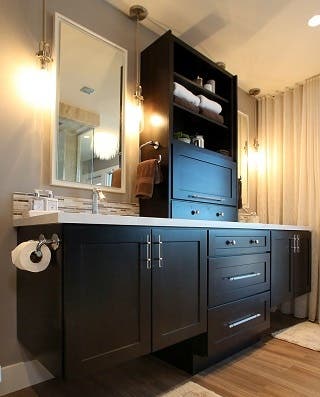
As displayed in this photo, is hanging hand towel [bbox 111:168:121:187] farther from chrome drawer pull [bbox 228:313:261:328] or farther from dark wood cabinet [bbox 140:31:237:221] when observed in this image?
chrome drawer pull [bbox 228:313:261:328]

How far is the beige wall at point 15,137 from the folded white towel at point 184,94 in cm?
83

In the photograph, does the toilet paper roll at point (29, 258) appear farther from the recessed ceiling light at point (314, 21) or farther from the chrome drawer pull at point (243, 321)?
the recessed ceiling light at point (314, 21)

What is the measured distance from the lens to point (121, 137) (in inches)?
81.3

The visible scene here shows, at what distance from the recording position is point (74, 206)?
1.78 m

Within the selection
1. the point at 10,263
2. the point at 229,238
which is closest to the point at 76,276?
the point at 10,263

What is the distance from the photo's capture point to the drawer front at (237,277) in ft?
5.73

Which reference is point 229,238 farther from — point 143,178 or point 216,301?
point 143,178

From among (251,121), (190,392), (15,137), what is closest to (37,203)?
(15,137)

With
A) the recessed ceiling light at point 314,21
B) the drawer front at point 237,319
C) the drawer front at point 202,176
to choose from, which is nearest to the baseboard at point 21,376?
the drawer front at point 237,319

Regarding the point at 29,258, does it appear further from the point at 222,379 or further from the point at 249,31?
the point at 249,31

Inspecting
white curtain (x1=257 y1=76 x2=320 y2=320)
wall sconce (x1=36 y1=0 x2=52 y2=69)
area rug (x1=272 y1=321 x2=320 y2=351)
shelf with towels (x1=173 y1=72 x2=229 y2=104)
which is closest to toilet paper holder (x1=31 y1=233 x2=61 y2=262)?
Answer: wall sconce (x1=36 y1=0 x2=52 y2=69)

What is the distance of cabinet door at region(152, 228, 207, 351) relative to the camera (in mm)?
1445

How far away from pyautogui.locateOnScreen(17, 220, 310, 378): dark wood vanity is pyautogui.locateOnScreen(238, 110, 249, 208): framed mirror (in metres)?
1.14

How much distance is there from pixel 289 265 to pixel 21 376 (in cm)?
212
